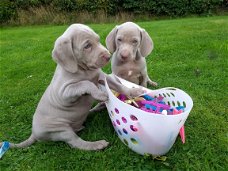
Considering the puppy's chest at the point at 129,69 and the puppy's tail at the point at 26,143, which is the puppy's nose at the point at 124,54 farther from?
the puppy's tail at the point at 26,143

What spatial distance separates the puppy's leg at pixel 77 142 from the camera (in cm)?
402

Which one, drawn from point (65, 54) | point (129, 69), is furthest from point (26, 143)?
point (129, 69)

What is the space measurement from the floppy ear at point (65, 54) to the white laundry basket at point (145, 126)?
0.49 meters

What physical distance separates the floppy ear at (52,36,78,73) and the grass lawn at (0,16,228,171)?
97 centimetres

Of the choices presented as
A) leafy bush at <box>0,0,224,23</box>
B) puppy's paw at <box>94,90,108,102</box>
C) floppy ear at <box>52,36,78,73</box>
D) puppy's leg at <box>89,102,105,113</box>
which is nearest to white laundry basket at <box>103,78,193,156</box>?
puppy's paw at <box>94,90,108,102</box>

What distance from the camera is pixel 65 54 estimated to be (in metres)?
3.82

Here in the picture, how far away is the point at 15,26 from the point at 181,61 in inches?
382

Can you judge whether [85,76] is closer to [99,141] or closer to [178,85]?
[99,141]

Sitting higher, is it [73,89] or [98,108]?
[73,89]

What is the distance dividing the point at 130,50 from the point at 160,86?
4.20ft

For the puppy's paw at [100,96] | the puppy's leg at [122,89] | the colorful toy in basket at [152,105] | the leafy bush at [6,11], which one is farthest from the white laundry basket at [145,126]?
the leafy bush at [6,11]

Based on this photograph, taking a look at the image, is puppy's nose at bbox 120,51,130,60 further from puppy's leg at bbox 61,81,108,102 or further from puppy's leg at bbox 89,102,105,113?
puppy's leg at bbox 61,81,108,102

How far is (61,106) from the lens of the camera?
4.10 metres

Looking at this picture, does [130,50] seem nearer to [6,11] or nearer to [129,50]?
[129,50]
